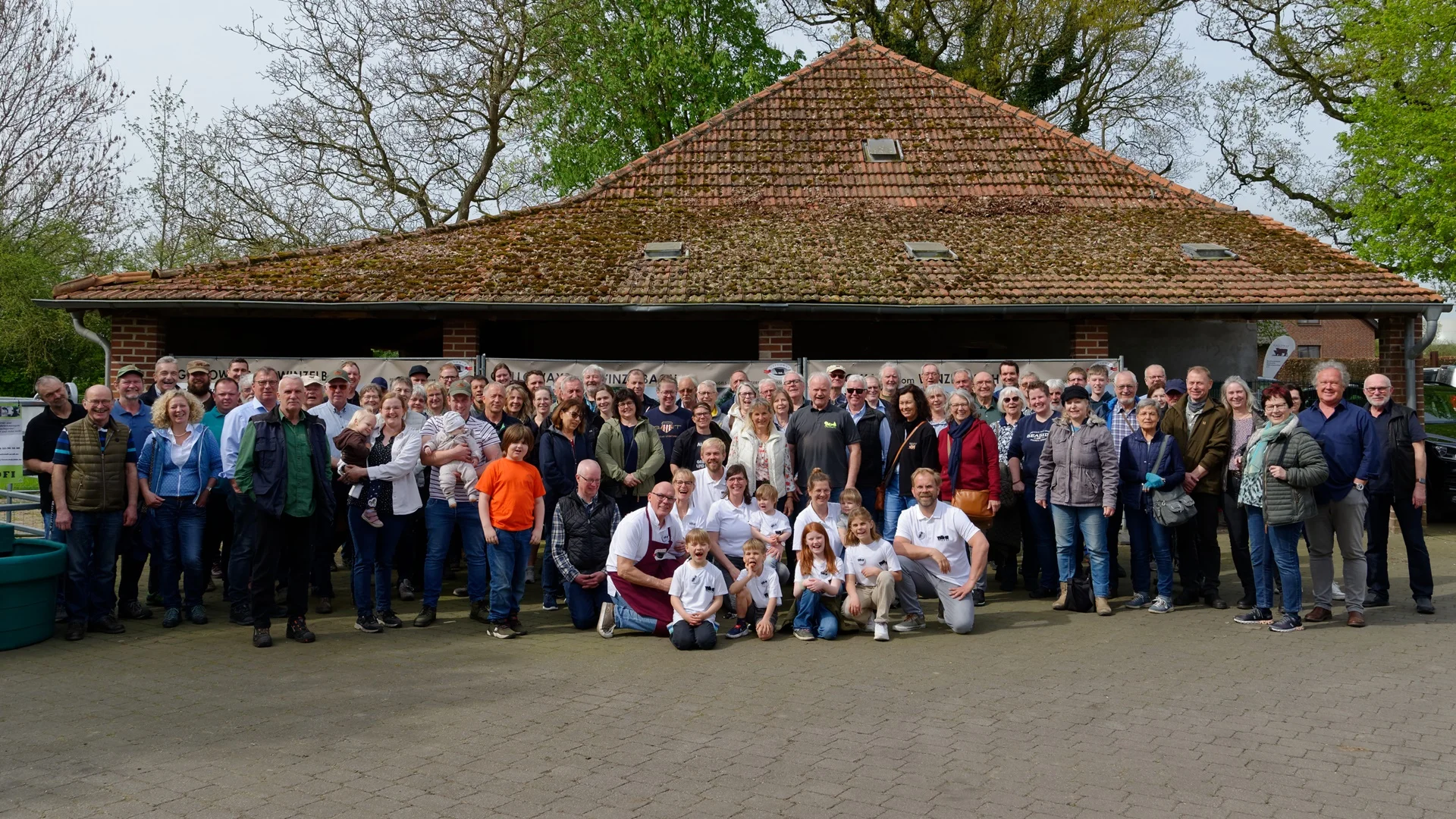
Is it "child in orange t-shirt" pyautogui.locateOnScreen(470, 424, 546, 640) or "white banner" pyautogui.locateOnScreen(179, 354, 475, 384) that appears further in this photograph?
"white banner" pyautogui.locateOnScreen(179, 354, 475, 384)

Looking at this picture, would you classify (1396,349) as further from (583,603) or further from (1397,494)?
(583,603)

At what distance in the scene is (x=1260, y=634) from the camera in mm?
8070

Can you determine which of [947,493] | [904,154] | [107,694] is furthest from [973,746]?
[904,154]

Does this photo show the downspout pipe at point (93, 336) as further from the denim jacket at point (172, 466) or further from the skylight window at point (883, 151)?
the skylight window at point (883, 151)

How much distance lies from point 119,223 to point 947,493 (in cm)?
2879

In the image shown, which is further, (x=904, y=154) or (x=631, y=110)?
(x=631, y=110)

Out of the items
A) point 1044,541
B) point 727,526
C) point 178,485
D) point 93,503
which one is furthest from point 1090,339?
point 93,503

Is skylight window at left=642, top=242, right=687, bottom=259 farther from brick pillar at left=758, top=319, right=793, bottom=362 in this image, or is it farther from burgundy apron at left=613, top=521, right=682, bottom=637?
burgundy apron at left=613, top=521, right=682, bottom=637

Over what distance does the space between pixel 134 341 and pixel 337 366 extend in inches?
117

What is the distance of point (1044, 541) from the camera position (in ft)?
31.6

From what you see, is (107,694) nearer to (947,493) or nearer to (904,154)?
(947,493)

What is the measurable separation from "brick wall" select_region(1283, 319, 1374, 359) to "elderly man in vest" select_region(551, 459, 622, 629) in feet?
176

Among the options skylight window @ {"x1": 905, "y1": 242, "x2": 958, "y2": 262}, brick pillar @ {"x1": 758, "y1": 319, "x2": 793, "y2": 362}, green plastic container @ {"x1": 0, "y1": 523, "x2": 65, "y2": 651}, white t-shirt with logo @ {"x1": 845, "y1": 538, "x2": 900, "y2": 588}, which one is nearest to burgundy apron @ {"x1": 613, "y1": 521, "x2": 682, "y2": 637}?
white t-shirt with logo @ {"x1": 845, "y1": 538, "x2": 900, "y2": 588}

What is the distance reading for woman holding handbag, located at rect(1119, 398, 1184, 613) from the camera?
8867mm
